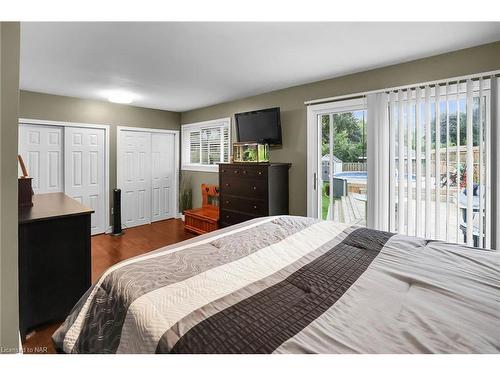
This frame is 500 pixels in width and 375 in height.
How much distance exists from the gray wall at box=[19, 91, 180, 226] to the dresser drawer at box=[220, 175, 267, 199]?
7.44 feet

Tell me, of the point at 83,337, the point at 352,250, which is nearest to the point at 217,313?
the point at 83,337

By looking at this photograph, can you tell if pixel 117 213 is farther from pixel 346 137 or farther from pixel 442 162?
pixel 442 162

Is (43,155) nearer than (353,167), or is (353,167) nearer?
(353,167)

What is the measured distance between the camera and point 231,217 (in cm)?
396

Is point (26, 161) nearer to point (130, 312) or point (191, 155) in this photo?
point (191, 155)

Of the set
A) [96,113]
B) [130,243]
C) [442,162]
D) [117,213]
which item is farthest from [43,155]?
[442,162]

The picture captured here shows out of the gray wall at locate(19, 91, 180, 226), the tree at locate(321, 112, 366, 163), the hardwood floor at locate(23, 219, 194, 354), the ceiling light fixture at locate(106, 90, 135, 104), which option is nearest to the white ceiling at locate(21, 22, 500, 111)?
the ceiling light fixture at locate(106, 90, 135, 104)

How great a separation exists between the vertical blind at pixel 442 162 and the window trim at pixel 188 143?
280cm

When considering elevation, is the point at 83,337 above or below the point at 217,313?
below

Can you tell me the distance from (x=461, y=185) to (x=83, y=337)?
3.12 metres

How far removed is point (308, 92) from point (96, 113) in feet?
11.8

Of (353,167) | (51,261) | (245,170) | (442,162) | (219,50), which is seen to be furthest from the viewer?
(245,170)

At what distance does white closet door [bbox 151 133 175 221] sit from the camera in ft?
18.1
